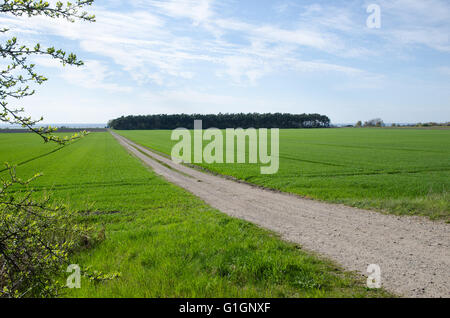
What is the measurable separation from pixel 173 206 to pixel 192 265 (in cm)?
836

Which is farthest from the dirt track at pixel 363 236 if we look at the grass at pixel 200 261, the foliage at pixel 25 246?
the foliage at pixel 25 246

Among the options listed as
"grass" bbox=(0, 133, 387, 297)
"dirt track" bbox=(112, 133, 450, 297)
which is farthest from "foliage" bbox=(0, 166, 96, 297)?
"dirt track" bbox=(112, 133, 450, 297)

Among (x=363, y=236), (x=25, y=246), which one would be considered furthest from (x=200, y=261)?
(x=363, y=236)

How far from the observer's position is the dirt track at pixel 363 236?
6.92 metres

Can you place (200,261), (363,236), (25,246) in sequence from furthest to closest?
(363,236) → (200,261) → (25,246)

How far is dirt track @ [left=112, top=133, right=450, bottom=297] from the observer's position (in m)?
A: 6.92

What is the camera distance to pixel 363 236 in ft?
32.8

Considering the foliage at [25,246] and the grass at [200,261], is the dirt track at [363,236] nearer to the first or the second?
the grass at [200,261]

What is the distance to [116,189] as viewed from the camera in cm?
2091

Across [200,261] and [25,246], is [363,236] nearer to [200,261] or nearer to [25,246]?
[200,261]
